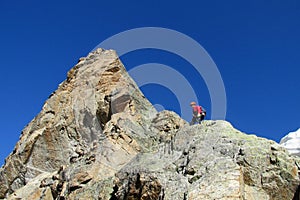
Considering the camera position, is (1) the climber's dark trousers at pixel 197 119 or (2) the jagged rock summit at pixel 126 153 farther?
(1) the climber's dark trousers at pixel 197 119

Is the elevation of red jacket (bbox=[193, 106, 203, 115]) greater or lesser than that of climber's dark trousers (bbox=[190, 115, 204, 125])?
greater

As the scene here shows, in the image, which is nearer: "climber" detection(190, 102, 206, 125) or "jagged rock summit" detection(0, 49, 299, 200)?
"jagged rock summit" detection(0, 49, 299, 200)

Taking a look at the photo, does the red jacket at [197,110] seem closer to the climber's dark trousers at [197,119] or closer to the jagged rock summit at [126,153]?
the climber's dark trousers at [197,119]

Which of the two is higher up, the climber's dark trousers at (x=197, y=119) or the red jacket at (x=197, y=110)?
the red jacket at (x=197, y=110)

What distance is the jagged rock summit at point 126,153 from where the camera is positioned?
2283cm

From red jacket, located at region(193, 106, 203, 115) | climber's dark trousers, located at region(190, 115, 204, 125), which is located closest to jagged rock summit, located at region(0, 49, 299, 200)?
climber's dark trousers, located at region(190, 115, 204, 125)

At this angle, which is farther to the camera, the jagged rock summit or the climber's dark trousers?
the climber's dark trousers

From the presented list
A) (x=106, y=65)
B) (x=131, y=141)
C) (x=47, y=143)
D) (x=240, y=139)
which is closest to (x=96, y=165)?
(x=131, y=141)

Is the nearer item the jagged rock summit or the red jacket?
the jagged rock summit

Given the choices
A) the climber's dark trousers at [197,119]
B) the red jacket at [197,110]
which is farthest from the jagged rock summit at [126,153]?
the red jacket at [197,110]

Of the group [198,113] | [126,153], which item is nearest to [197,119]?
[198,113]

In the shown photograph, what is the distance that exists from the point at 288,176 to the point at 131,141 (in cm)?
1587

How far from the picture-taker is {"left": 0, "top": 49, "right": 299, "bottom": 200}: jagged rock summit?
74.9ft

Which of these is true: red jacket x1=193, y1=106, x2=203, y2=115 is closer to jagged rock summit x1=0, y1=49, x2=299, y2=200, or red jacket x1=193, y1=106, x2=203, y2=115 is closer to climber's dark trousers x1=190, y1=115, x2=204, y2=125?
climber's dark trousers x1=190, y1=115, x2=204, y2=125
